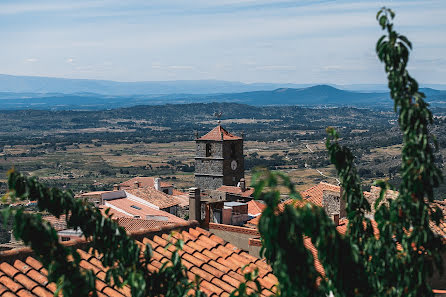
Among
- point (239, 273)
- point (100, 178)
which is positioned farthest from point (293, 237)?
point (100, 178)

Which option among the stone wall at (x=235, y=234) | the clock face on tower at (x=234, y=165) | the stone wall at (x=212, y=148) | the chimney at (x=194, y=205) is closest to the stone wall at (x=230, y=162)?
the clock face on tower at (x=234, y=165)

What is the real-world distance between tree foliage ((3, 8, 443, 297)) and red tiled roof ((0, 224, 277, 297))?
1683 millimetres

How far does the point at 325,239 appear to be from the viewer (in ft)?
17.0

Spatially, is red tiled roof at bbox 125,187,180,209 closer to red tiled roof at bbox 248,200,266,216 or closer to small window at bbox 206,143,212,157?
small window at bbox 206,143,212,157

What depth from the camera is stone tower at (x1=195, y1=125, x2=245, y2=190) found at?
46947 mm

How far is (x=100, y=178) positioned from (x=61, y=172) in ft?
42.4

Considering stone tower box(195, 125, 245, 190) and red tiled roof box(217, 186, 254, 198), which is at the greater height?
stone tower box(195, 125, 245, 190)

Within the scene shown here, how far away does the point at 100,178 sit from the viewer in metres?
106

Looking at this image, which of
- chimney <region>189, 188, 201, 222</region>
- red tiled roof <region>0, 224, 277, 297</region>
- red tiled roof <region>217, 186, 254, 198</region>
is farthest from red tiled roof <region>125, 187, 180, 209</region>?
red tiled roof <region>0, 224, 277, 297</region>

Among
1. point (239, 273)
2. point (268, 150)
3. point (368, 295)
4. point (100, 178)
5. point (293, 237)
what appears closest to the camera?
point (293, 237)

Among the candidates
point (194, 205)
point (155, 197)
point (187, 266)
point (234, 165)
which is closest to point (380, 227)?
point (187, 266)

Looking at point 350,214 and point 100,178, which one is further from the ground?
point 350,214

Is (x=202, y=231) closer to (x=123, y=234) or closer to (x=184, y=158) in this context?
(x=123, y=234)

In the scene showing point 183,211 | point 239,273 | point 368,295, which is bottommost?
point 183,211
